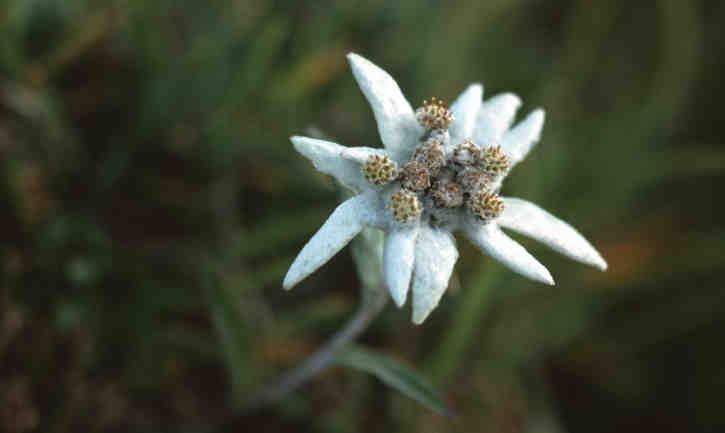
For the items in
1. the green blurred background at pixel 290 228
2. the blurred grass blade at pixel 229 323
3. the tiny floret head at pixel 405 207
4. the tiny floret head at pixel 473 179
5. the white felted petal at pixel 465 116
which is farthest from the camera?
the green blurred background at pixel 290 228

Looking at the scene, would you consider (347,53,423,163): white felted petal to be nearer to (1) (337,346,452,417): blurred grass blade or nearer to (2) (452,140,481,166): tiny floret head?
(2) (452,140,481,166): tiny floret head

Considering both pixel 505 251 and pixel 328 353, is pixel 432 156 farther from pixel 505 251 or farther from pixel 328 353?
pixel 328 353

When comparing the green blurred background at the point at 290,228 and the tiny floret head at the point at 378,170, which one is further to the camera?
the green blurred background at the point at 290,228

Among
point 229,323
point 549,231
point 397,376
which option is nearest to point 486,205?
point 549,231

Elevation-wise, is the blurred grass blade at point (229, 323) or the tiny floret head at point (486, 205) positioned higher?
the tiny floret head at point (486, 205)

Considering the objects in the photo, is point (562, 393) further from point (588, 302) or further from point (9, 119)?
point (9, 119)

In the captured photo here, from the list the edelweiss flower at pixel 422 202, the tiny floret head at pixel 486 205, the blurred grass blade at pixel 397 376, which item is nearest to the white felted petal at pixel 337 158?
the edelweiss flower at pixel 422 202

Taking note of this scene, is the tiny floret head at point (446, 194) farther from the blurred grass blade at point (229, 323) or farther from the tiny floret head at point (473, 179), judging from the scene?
the blurred grass blade at point (229, 323)

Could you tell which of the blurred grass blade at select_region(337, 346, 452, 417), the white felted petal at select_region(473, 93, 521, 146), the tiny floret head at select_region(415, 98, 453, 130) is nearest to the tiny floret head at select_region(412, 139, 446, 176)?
the tiny floret head at select_region(415, 98, 453, 130)
